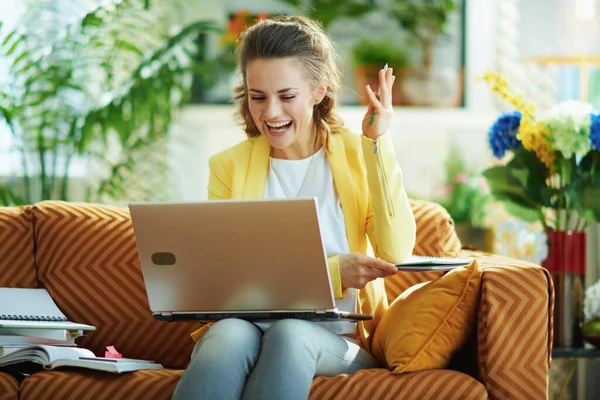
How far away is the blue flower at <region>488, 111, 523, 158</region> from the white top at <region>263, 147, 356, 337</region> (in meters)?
0.70

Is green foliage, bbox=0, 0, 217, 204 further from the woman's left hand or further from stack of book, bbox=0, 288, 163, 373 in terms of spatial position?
the woman's left hand

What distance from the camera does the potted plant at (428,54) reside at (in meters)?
4.64

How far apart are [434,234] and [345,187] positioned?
39cm

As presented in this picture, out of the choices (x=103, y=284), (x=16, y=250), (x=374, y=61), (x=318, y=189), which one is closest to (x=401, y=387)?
(x=318, y=189)

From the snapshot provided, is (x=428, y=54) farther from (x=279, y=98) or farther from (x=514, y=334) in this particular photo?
(x=514, y=334)

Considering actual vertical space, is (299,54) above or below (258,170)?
above

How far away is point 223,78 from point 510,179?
2.33 metres

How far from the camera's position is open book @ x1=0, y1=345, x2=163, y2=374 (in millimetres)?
1962

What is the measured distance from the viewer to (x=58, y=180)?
3.71 metres

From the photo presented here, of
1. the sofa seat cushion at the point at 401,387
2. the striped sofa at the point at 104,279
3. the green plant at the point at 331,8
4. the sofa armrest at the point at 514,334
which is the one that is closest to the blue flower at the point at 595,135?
the striped sofa at the point at 104,279

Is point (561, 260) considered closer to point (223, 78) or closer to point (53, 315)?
point (53, 315)

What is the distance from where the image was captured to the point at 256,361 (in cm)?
181

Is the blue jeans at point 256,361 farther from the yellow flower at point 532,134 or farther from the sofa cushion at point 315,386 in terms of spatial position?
the yellow flower at point 532,134

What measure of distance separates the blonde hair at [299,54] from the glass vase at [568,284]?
2.65ft
